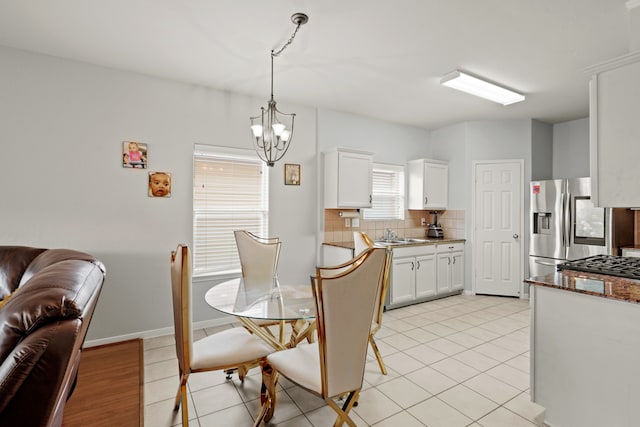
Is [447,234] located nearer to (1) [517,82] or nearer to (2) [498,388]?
(1) [517,82]

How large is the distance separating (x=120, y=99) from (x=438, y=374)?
404 cm

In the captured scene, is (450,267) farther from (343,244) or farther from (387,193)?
(343,244)

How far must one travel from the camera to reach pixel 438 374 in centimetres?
270

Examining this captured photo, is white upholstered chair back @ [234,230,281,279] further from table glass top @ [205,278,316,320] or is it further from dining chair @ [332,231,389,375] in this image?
dining chair @ [332,231,389,375]

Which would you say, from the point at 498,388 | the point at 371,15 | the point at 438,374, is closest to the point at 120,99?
the point at 371,15

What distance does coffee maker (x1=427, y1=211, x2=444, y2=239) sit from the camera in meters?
5.59

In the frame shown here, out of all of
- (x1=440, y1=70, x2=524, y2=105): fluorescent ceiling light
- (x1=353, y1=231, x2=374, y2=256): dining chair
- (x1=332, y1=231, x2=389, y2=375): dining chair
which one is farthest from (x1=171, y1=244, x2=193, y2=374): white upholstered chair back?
(x1=440, y1=70, x2=524, y2=105): fluorescent ceiling light

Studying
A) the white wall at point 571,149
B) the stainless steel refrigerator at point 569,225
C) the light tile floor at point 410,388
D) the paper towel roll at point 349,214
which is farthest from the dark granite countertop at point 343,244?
the white wall at point 571,149

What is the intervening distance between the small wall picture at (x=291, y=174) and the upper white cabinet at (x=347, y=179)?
1.37 ft

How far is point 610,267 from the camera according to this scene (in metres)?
2.23

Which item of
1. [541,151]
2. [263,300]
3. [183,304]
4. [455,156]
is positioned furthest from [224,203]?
[541,151]

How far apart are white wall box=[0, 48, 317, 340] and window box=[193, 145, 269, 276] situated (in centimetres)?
13

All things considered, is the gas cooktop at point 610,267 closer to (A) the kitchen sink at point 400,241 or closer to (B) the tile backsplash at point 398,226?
(A) the kitchen sink at point 400,241

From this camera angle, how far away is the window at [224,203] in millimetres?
3795
